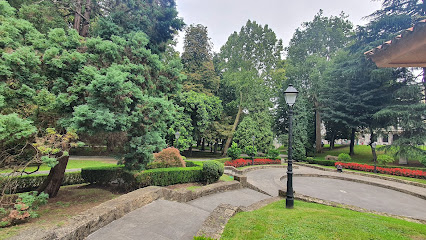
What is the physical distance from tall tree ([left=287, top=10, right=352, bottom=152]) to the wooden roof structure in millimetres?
29373

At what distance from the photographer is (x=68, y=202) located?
7.11 meters

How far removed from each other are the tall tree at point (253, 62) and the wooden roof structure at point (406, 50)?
2238 cm

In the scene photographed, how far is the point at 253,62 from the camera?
25.5m

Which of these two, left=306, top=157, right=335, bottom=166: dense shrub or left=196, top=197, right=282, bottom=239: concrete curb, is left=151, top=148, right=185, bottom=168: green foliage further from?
left=306, top=157, right=335, bottom=166: dense shrub

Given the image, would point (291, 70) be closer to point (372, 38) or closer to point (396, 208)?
point (372, 38)

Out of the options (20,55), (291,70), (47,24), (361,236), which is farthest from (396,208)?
(291,70)

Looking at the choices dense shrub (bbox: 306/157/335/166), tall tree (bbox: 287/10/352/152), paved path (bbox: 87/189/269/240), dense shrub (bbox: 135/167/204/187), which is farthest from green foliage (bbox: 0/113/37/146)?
tall tree (bbox: 287/10/352/152)

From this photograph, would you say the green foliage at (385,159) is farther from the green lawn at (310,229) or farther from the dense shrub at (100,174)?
the dense shrub at (100,174)

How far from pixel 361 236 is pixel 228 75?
23069mm

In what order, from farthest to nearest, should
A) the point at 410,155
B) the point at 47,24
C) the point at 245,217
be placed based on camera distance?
1. the point at 410,155
2. the point at 47,24
3. the point at 245,217

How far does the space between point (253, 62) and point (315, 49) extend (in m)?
13.6

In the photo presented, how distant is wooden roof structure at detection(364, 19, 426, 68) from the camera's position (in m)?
2.04

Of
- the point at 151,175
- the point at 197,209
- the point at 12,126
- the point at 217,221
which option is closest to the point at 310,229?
the point at 217,221

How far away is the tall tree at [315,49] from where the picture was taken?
29.8 metres
